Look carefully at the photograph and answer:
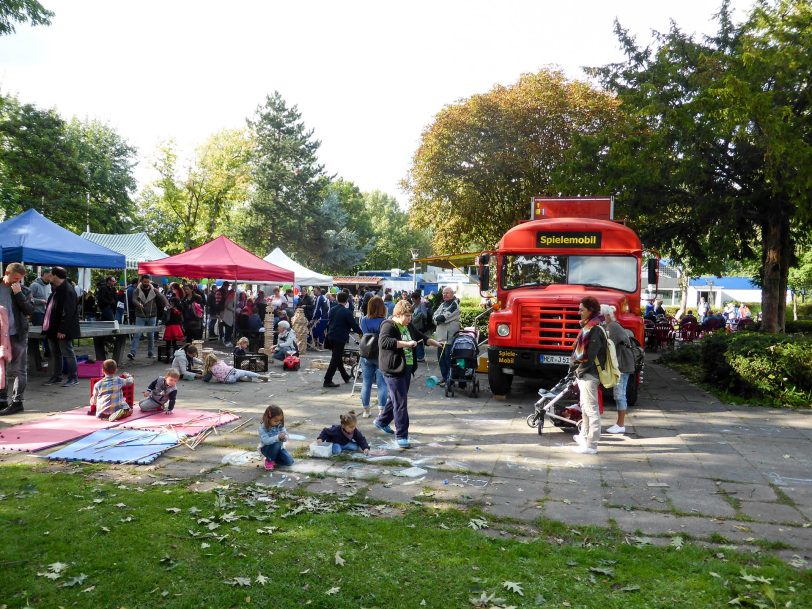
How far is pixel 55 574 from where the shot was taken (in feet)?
12.2

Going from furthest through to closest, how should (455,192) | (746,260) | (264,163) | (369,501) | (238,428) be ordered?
(264,163)
(455,192)
(746,260)
(238,428)
(369,501)

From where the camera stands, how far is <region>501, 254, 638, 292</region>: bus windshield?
10.7m

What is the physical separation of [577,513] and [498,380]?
17.6 ft

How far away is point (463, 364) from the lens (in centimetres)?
1066

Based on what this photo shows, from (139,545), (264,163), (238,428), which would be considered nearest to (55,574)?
(139,545)

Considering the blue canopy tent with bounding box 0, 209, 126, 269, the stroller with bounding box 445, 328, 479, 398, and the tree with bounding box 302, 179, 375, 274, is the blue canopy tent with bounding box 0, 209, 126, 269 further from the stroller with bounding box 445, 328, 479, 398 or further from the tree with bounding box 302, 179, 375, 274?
the tree with bounding box 302, 179, 375, 274

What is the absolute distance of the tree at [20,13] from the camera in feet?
59.3

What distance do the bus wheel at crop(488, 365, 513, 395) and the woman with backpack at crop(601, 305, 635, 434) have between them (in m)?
2.35

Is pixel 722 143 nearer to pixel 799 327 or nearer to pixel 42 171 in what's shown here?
pixel 799 327

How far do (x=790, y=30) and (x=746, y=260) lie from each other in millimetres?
8804

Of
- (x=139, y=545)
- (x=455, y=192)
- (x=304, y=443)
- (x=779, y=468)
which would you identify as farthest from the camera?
(x=455, y=192)

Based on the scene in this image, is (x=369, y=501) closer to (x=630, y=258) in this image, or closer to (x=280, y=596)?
(x=280, y=596)

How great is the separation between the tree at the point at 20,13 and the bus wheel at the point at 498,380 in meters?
18.1

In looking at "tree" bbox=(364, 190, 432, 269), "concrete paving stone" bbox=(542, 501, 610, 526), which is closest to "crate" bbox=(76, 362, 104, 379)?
"concrete paving stone" bbox=(542, 501, 610, 526)
